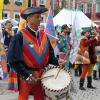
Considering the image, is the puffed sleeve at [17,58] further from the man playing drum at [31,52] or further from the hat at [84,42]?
the hat at [84,42]

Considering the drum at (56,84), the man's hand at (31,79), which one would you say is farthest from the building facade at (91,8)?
the man's hand at (31,79)

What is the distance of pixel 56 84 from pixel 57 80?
75 mm

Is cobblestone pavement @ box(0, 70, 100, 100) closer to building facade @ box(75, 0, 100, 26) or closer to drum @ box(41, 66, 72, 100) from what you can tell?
drum @ box(41, 66, 72, 100)

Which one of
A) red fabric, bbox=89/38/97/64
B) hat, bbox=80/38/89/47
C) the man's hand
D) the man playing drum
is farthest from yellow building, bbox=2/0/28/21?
the man's hand

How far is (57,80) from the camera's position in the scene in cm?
564

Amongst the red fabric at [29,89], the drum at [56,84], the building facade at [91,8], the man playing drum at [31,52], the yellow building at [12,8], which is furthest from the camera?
the building facade at [91,8]

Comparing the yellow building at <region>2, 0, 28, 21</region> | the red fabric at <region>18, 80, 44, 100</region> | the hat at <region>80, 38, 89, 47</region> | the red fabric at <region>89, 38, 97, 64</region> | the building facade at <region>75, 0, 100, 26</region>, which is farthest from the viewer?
the building facade at <region>75, 0, 100, 26</region>

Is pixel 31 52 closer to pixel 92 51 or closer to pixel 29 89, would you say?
pixel 29 89

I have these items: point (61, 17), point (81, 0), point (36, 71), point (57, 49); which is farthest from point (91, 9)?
point (36, 71)

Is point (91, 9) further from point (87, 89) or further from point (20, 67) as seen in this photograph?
point (20, 67)

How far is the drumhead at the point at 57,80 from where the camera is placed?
5.55m

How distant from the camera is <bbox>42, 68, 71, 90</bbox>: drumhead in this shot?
5.55 meters

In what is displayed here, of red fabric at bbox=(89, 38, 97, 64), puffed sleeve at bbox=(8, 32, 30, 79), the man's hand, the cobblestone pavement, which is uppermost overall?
puffed sleeve at bbox=(8, 32, 30, 79)

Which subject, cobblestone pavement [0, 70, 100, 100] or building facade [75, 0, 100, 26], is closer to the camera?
cobblestone pavement [0, 70, 100, 100]
